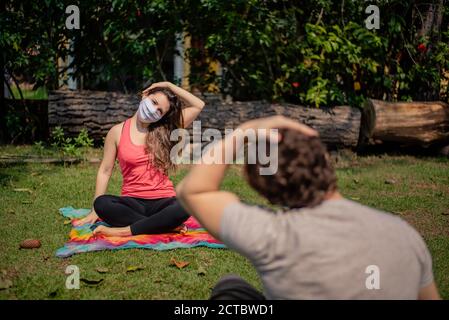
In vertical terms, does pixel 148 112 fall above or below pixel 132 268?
above

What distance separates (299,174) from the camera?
74.7 inches

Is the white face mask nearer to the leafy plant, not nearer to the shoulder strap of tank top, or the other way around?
the shoulder strap of tank top

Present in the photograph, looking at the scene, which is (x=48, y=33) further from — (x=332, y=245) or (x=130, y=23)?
(x=332, y=245)

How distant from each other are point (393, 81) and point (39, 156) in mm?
5200

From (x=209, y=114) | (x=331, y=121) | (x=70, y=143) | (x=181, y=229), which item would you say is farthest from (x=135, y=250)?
(x=331, y=121)

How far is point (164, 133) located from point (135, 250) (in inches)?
38.5

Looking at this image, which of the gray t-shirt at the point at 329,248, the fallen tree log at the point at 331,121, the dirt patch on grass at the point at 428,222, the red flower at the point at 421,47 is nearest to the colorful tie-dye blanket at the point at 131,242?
the dirt patch on grass at the point at 428,222

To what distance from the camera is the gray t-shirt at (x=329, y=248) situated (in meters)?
1.85

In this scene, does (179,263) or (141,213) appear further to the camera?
(141,213)

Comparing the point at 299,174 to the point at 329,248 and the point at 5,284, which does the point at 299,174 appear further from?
the point at 5,284

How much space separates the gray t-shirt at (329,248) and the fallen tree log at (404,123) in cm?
618

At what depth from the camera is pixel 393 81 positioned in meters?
8.52
